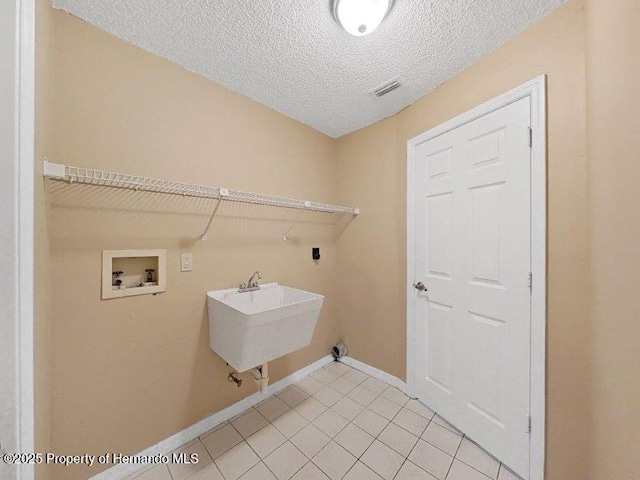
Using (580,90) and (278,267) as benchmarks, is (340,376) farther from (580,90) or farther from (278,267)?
(580,90)

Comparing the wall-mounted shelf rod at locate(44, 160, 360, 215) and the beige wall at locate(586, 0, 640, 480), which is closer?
the beige wall at locate(586, 0, 640, 480)

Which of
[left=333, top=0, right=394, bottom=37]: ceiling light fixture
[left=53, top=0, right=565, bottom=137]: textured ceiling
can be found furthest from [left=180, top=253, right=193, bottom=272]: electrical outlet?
[left=333, top=0, right=394, bottom=37]: ceiling light fixture

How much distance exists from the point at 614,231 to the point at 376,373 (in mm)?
1879

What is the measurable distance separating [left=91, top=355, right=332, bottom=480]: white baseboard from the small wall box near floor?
2.90 feet

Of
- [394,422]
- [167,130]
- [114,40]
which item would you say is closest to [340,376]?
[394,422]

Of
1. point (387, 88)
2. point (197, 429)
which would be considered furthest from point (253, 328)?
point (387, 88)

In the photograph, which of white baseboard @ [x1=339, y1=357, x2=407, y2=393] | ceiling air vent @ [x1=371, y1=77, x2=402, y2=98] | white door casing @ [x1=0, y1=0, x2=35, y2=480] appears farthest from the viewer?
white baseboard @ [x1=339, y1=357, x2=407, y2=393]

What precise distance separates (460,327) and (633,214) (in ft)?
3.53

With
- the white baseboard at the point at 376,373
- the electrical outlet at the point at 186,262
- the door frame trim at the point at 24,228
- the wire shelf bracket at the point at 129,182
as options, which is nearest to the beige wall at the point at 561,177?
the white baseboard at the point at 376,373

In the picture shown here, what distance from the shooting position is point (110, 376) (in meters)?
1.24

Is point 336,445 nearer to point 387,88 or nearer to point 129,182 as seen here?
point 129,182

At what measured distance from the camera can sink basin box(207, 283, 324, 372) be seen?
51.8 inches

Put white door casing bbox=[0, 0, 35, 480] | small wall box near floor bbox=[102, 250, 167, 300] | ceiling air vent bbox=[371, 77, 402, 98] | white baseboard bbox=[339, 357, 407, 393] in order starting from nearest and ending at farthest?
1. white door casing bbox=[0, 0, 35, 480]
2. small wall box near floor bbox=[102, 250, 167, 300]
3. ceiling air vent bbox=[371, 77, 402, 98]
4. white baseboard bbox=[339, 357, 407, 393]

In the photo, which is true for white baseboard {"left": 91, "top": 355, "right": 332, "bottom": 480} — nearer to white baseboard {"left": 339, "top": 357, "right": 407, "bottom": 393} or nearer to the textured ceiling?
white baseboard {"left": 339, "top": 357, "right": 407, "bottom": 393}
